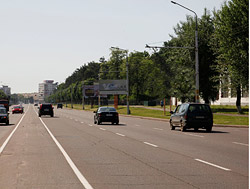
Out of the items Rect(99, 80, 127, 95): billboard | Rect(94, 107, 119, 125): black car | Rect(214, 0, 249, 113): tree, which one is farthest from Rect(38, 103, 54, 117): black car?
Rect(99, 80, 127, 95): billboard

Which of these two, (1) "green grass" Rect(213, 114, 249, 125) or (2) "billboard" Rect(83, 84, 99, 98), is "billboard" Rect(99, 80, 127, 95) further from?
(1) "green grass" Rect(213, 114, 249, 125)

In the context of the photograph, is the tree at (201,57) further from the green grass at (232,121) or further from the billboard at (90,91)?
the billboard at (90,91)

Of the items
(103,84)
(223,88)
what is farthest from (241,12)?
(103,84)

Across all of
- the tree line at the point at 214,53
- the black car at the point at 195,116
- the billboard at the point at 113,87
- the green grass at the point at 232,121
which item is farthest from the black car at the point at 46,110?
the billboard at the point at 113,87

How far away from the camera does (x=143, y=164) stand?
11.2 metres

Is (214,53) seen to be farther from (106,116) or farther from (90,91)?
(90,91)

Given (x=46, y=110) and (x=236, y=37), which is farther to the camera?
(x=46, y=110)

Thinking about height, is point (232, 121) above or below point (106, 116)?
below

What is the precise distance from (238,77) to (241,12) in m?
6.00

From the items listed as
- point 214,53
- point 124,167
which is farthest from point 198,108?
point 214,53

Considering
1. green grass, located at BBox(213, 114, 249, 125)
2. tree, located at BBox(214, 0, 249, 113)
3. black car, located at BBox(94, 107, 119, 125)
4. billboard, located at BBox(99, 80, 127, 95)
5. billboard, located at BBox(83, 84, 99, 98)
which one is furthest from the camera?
billboard, located at BBox(83, 84, 99, 98)

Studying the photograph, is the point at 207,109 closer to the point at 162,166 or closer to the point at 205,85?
the point at 162,166

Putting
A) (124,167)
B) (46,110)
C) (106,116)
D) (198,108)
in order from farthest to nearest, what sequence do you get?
(46,110)
(106,116)
(198,108)
(124,167)

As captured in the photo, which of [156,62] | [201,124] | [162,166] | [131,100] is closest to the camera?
[162,166]
